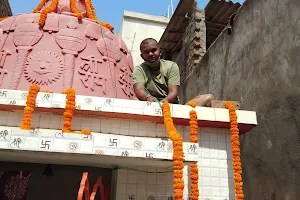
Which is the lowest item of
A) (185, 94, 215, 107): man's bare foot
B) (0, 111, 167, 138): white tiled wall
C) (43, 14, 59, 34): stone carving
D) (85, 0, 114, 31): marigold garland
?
(0, 111, 167, 138): white tiled wall

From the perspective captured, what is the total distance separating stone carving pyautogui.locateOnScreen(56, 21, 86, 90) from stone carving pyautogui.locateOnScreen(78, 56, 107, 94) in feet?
0.43

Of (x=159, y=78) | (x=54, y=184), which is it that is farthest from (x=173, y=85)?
(x=54, y=184)

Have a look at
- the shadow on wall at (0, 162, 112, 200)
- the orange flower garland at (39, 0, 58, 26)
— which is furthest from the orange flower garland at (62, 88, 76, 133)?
the orange flower garland at (39, 0, 58, 26)

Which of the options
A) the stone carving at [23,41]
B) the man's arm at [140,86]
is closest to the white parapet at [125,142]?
the man's arm at [140,86]

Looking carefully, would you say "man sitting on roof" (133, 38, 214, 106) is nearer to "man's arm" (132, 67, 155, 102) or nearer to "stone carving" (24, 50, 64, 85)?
"man's arm" (132, 67, 155, 102)

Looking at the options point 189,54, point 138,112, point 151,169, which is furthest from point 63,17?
point 189,54

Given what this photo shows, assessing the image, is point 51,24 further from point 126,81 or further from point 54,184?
point 54,184

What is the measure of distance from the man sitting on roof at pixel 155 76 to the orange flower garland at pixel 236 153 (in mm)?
734

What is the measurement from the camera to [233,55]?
6.14m

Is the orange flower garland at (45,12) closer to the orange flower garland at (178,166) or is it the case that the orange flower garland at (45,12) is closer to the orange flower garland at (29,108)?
the orange flower garland at (29,108)

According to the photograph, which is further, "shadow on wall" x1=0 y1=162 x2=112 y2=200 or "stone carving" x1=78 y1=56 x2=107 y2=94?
"shadow on wall" x1=0 y1=162 x2=112 y2=200

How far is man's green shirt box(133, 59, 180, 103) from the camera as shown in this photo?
3711 mm

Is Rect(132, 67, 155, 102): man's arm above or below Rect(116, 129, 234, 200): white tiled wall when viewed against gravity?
above

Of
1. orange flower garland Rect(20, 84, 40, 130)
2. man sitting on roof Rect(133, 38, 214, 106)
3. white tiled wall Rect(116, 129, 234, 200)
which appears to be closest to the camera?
orange flower garland Rect(20, 84, 40, 130)
